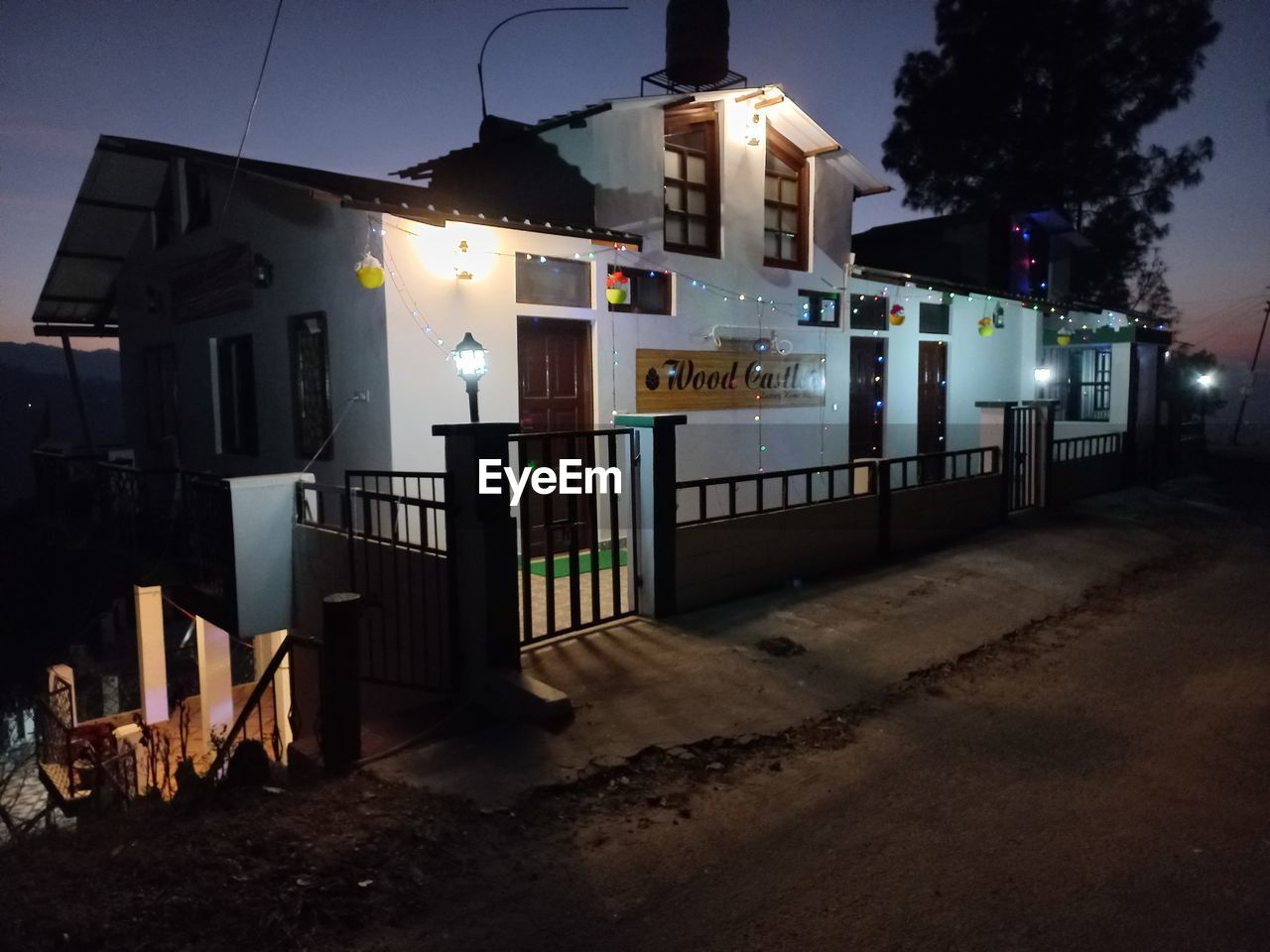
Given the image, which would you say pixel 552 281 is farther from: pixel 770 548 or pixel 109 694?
pixel 109 694

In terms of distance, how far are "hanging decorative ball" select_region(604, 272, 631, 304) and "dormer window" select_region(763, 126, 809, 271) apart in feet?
10.2

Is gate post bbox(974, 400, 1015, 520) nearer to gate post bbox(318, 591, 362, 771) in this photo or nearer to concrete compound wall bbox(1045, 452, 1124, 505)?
concrete compound wall bbox(1045, 452, 1124, 505)

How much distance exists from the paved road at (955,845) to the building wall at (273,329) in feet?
18.4

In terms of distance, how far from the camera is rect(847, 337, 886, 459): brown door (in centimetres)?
1358

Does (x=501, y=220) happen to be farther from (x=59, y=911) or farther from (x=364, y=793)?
(x=59, y=911)

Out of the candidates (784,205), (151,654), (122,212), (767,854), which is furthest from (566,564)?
(122,212)

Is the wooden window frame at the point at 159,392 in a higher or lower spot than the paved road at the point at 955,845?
higher

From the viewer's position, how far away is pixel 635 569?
24.7ft

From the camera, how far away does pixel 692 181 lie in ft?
36.7

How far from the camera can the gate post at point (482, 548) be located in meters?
5.87

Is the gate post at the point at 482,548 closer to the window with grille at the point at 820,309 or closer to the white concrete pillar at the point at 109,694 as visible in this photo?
the window with grille at the point at 820,309

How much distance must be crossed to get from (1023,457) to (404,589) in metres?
10.0

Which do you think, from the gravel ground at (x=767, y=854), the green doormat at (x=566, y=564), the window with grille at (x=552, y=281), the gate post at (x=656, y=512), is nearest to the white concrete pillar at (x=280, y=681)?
the green doormat at (x=566, y=564)

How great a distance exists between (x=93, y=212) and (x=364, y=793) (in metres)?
12.4
